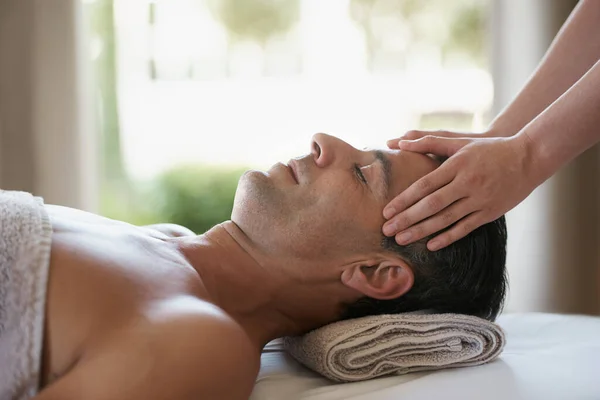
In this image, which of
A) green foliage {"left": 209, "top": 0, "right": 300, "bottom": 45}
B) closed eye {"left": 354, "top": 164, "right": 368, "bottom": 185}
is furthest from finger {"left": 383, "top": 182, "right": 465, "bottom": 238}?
green foliage {"left": 209, "top": 0, "right": 300, "bottom": 45}

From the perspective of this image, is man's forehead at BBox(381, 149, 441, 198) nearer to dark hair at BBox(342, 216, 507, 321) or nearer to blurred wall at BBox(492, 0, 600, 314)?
dark hair at BBox(342, 216, 507, 321)

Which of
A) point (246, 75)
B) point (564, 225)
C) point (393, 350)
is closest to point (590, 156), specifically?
point (564, 225)

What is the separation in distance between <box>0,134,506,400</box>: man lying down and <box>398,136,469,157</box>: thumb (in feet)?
0.07

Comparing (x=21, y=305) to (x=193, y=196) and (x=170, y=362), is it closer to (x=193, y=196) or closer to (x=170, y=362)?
(x=170, y=362)

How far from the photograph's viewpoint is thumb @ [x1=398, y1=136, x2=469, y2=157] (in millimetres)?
1526

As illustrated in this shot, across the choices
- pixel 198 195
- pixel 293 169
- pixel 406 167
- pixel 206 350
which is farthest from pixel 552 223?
pixel 198 195

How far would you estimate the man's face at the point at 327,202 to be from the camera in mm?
1503

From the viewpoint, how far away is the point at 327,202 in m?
1.51

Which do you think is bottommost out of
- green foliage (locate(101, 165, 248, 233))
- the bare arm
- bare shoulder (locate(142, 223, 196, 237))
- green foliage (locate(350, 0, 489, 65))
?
green foliage (locate(101, 165, 248, 233))

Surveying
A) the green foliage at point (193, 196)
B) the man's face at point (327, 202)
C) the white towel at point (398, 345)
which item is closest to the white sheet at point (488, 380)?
the white towel at point (398, 345)

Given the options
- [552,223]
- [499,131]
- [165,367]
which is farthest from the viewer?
[552,223]

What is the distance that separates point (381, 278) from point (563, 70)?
79 centimetres

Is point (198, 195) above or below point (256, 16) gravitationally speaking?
below

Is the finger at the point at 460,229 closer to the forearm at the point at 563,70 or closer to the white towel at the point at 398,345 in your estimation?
the white towel at the point at 398,345
